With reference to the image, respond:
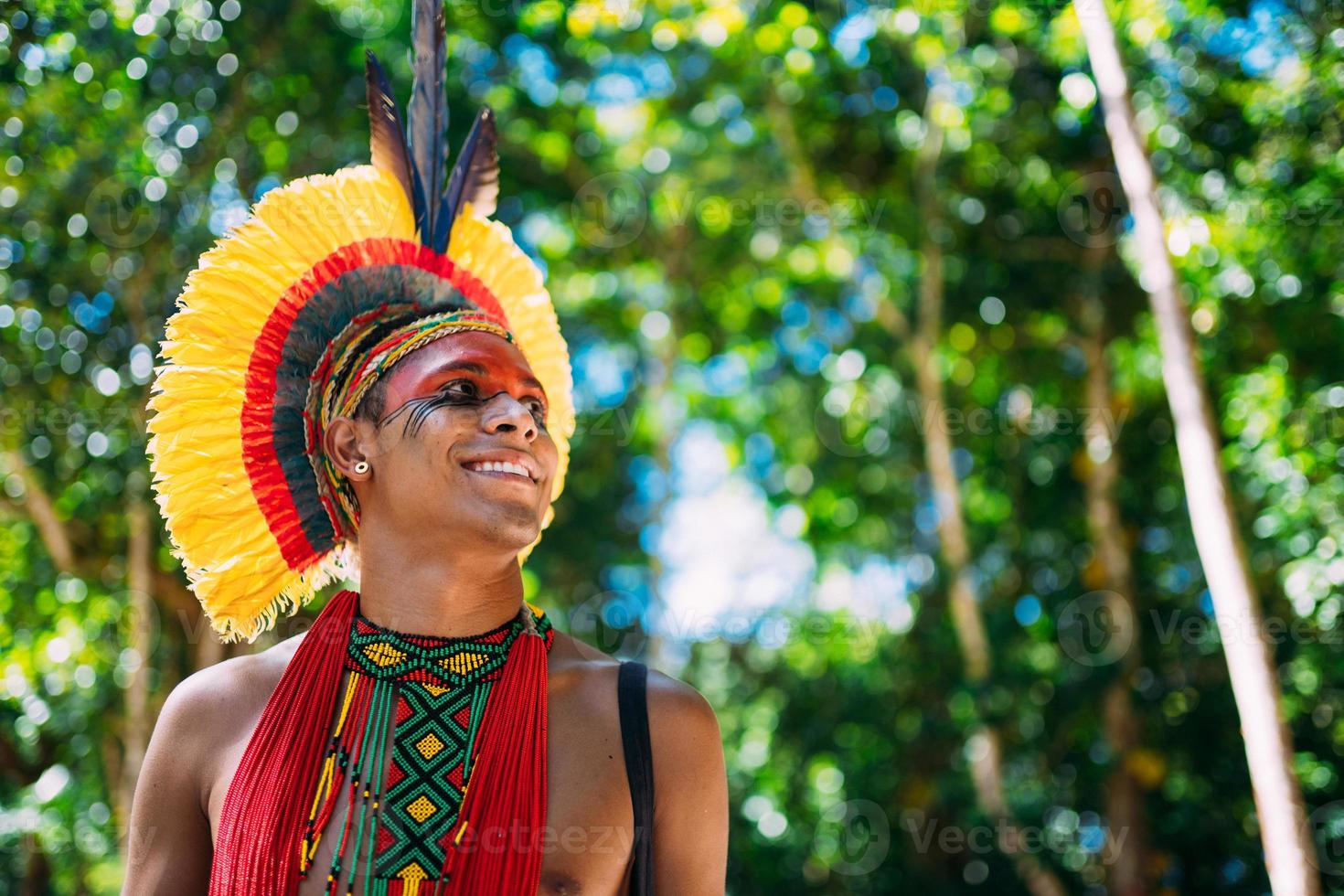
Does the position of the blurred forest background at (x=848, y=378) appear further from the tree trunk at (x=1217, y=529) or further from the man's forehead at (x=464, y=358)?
the man's forehead at (x=464, y=358)

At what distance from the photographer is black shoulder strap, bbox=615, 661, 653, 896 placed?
8.15 feet

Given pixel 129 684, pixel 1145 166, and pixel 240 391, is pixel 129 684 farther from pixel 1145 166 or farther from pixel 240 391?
pixel 1145 166

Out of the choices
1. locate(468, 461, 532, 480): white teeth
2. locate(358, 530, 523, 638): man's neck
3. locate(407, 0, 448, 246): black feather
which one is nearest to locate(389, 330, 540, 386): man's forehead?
locate(468, 461, 532, 480): white teeth

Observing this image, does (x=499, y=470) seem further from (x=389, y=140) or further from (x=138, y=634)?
(x=138, y=634)

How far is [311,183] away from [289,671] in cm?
126

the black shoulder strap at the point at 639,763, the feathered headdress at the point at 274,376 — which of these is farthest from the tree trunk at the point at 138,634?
the black shoulder strap at the point at 639,763

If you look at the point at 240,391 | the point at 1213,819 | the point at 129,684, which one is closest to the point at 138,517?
the point at 129,684

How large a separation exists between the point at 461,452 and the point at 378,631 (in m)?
0.44

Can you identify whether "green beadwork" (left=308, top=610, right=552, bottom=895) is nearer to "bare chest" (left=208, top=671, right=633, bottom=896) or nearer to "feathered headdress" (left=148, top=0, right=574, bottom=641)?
"bare chest" (left=208, top=671, right=633, bottom=896)

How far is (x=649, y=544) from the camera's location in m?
10.8

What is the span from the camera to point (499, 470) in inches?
104

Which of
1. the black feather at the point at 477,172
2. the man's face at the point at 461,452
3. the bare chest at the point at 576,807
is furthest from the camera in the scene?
the black feather at the point at 477,172

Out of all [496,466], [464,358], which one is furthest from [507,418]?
[464,358]

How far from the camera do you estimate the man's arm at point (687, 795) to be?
253 cm
